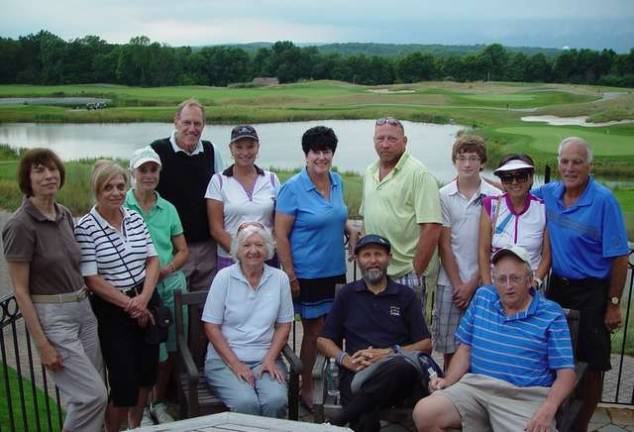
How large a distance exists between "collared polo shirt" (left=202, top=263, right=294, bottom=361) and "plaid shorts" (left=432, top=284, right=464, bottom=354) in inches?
45.1

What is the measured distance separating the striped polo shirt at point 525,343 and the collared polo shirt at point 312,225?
1.10 m

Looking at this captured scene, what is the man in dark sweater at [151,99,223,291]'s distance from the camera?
420cm

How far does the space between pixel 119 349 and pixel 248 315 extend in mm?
770

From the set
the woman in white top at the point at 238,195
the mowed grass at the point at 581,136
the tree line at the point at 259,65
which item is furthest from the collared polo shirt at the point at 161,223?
the tree line at the point at 259,65

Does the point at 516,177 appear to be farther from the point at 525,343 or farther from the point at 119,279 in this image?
the point at 119,279

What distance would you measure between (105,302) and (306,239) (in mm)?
1296

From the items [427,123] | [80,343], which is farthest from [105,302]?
[427,123]

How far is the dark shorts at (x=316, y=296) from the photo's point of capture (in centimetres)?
406

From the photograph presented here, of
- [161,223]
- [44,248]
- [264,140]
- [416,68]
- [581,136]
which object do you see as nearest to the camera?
[44,248]

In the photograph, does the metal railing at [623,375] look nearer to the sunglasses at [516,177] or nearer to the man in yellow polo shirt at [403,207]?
the sunglasses at [516,177]

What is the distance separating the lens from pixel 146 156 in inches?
147

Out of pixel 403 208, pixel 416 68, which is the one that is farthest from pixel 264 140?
pixel 403 208

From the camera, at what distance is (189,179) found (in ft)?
13.9

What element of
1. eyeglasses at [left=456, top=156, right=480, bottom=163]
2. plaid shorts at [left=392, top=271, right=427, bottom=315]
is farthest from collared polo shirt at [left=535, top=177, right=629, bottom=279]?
plaid shorts at [left=392, top=271, right=427, bottom=315]
